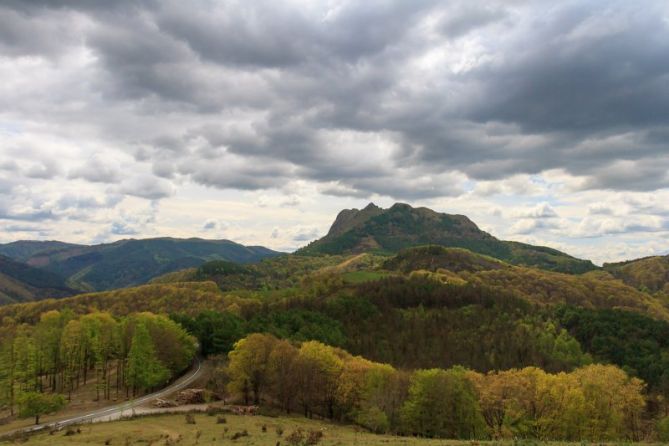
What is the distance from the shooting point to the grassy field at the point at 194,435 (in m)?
55.5

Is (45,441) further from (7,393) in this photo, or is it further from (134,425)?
(7,393)

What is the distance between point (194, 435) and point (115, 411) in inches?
1835

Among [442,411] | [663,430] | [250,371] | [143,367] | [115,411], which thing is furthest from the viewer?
[143,367]

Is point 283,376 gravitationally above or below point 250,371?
below

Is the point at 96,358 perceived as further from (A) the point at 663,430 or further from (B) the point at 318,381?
(A) the point at 663,430

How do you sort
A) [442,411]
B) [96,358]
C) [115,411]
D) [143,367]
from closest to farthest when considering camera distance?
[442,411] < [115,411] < [143,367] < [96,358]

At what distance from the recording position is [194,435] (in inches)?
2527

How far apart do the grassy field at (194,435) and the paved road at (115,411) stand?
1397 centimetres

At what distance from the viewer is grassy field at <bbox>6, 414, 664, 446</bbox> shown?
55.5 m

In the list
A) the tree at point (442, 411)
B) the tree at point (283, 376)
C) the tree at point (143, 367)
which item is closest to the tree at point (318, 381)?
the tree at point (283, 376)

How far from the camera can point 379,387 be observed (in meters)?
104

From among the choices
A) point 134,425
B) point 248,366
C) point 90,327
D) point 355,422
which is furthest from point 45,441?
point 90,327

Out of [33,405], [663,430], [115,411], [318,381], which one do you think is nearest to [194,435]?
[318,381]

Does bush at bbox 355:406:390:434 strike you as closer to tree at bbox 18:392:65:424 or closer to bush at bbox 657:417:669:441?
bush at bbox 657:417:669:441
